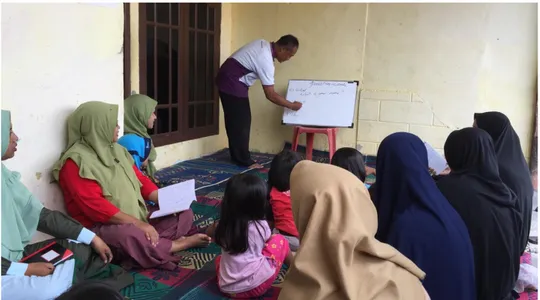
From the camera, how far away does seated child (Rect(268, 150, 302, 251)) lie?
230 centimetres

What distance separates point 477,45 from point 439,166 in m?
2.15

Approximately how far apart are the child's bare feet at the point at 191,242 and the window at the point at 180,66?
5.75 feet

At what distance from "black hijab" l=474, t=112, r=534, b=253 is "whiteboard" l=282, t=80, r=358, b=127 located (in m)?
1.97

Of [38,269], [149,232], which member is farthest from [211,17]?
[38,269]

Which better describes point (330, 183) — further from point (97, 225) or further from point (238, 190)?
point (97, 225)

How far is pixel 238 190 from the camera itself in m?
1.82

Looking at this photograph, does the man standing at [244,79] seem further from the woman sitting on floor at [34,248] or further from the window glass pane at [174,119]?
the woman sitting on floor at [34,248]

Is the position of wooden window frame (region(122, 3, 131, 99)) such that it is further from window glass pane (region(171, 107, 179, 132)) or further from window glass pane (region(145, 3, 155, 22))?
window glass pane (region(171, 107, 179, 132))

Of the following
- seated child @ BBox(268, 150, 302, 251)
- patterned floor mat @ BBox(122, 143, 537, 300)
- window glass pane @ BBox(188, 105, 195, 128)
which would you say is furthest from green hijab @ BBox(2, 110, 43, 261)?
window glass pane @ BBox(188, 105, 195, 128)

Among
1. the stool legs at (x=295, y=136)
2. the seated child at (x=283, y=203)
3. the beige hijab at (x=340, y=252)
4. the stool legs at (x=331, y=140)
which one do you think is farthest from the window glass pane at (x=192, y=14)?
the beige hijab at (x=340, y=252)

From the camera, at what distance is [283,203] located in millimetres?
2316

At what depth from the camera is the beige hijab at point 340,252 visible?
40.0 inches

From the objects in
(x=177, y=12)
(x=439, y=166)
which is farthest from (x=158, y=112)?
A: (x=439, y=166)

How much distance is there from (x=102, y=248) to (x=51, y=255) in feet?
0.84
